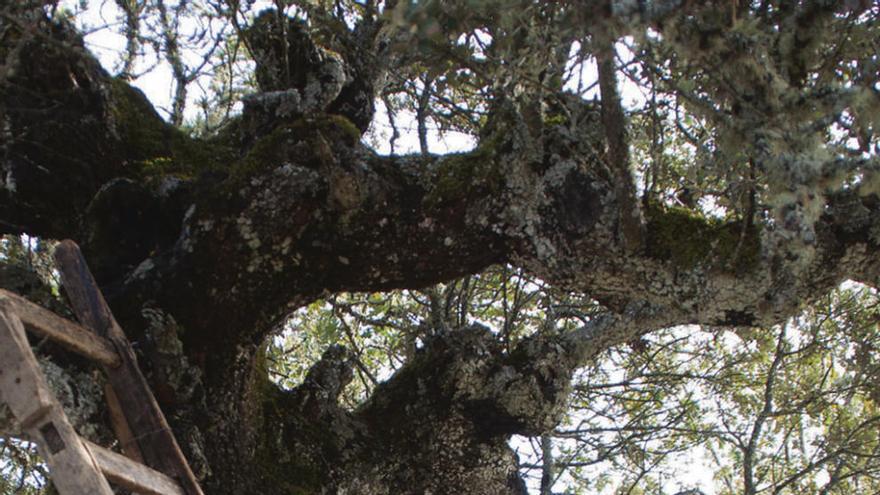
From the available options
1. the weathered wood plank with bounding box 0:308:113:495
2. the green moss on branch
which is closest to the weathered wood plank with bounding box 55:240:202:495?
the weathered wood plank with bounding box 0:308:113:495

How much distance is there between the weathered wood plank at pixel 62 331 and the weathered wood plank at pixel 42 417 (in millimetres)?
82

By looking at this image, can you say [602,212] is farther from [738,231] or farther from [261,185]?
[261,185]

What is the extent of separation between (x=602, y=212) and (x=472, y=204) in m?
0.53

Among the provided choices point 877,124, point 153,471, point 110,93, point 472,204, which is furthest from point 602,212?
point 110,93

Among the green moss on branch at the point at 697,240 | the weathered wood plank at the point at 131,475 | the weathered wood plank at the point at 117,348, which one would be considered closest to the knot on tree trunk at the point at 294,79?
the weathered wood plank at the point at 117,348

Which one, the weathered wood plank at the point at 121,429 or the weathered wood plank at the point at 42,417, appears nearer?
the weathered wood plank at the point at 42,417

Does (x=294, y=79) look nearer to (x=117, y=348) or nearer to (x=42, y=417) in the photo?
(x=117, y=348)

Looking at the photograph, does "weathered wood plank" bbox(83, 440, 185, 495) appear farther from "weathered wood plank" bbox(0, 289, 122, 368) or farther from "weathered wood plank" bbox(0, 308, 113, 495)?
"weathered wood plank" bbox(0, 289, 122, 368)

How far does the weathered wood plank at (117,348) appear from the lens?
3.43 metres

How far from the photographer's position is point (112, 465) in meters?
2.92

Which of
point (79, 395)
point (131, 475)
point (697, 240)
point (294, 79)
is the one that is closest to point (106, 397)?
point (79, 395)

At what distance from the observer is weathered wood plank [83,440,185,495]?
2.89m

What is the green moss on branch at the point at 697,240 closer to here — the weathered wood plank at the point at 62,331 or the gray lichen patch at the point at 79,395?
the weathered wood plank at the point at 62,331

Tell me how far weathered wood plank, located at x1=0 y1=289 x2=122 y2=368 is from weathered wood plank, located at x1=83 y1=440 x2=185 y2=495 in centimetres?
44
